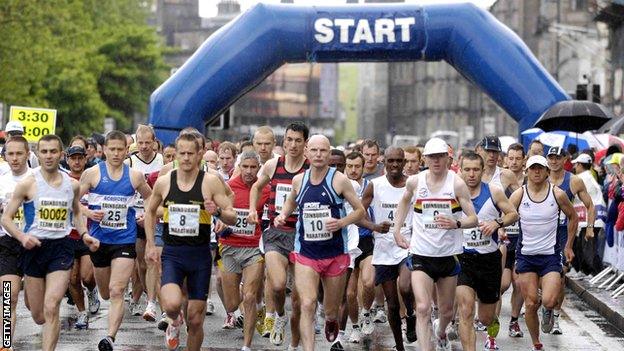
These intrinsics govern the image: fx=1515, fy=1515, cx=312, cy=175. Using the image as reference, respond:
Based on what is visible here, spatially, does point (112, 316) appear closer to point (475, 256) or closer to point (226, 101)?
point (475, 256)

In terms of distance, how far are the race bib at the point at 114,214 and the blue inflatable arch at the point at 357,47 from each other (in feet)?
32.8

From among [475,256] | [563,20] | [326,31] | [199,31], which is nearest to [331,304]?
[475,256]

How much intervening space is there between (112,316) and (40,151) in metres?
1.57

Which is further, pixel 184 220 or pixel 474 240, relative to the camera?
pixel 474 240

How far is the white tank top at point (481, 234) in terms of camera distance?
12375mm

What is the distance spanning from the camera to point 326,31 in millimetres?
22797

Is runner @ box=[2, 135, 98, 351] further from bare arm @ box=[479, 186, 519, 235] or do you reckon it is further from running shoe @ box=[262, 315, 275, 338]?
bare arm @ box=[479, 186, 519, 235]

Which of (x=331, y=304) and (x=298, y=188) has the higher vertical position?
(x=298, y=188)

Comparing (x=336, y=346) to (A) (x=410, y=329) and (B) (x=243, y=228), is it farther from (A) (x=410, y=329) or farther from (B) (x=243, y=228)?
(B) (x=243, y=228)

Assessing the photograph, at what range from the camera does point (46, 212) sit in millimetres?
11539

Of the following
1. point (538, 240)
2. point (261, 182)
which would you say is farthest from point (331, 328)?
point (538, 240)

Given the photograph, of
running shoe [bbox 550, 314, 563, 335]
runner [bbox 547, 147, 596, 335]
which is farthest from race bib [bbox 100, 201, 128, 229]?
running shoe [bbox 550, 314, 563, 335]

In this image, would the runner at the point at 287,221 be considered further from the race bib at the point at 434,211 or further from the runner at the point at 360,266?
the race bib at the point at 434,211

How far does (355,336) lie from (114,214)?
270 cm
